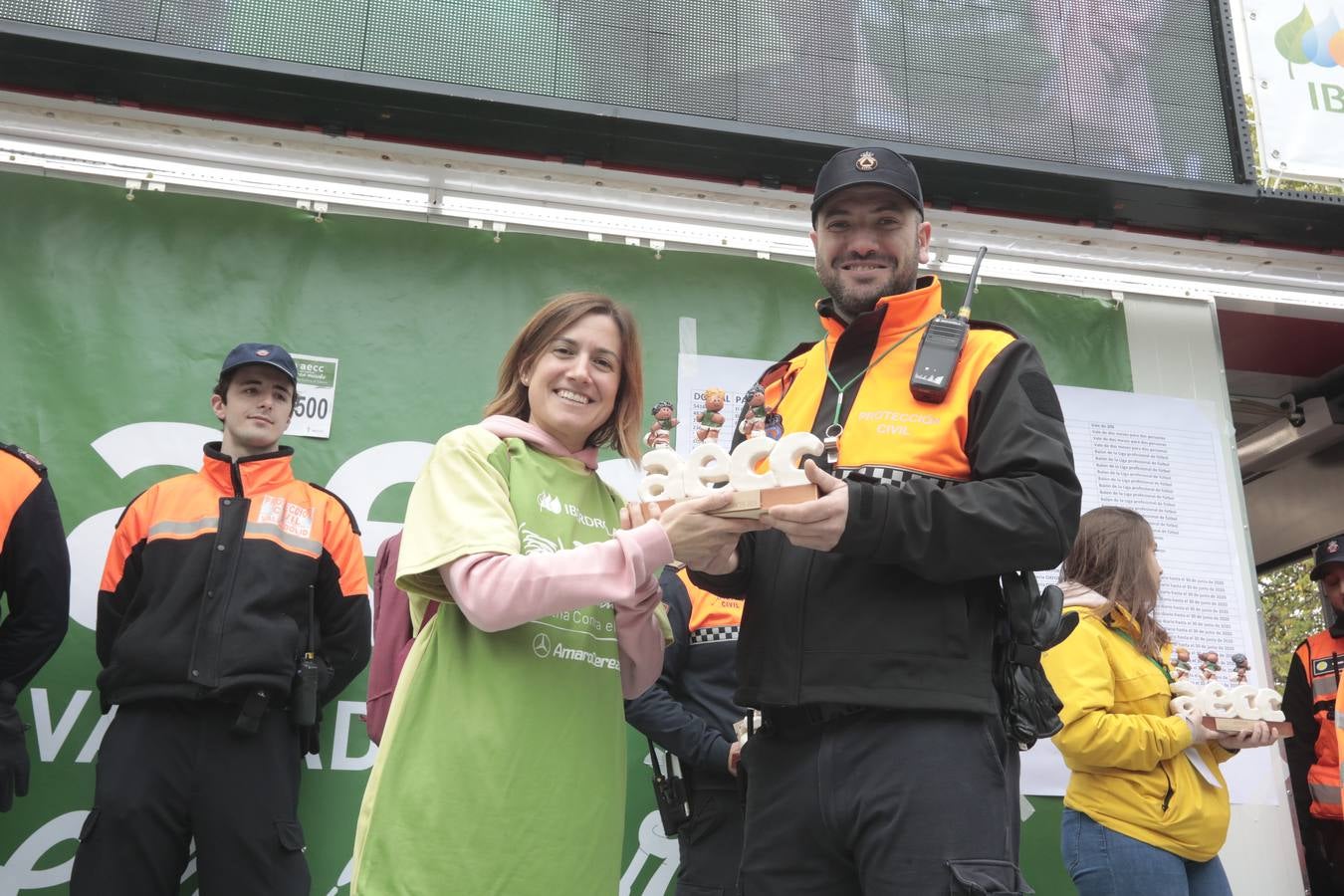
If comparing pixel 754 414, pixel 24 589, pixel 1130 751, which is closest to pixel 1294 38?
pixel 1130 751

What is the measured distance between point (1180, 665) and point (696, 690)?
4.62 feet

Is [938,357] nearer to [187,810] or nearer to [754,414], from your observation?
[754,414]

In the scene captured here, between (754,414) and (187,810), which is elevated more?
(754,414)

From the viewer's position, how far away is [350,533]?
127 inches

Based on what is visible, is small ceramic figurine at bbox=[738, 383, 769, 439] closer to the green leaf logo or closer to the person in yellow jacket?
the person in yellow jacket

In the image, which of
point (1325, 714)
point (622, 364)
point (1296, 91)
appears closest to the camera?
point (622, 364)

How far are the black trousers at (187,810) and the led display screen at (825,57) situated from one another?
78.5 inches

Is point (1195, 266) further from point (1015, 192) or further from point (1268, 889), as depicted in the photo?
point (1268, 889)

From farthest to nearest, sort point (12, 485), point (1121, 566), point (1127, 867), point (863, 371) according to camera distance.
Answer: point (1121, 566) < point (12, 485) < point (1127, 867) < point (863, 371)

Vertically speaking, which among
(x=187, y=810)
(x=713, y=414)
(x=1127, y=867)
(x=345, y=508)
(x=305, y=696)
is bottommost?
(x=1127, y=867)

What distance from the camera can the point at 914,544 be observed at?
1506 millimetres

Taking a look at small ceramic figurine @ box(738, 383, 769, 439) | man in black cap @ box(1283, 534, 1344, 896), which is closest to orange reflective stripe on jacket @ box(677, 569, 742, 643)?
small ceramic figurine @ box(738, 383, 769, 439)

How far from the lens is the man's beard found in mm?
1906

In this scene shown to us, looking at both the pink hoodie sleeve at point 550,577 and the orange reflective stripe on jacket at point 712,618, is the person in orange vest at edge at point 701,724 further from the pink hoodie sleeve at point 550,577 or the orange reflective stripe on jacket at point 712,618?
the pink hoodie sleeve at point 550,577
